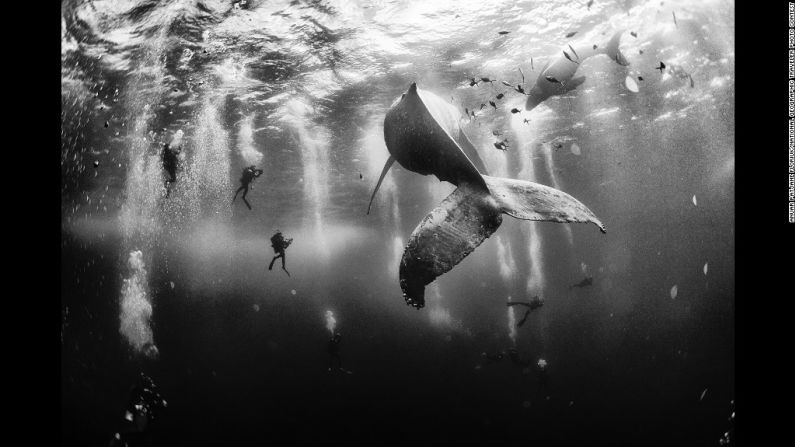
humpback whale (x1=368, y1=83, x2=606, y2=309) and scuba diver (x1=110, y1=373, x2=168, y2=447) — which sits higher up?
humpback whale (x1=368, y1=83, x2=606, y2=309)

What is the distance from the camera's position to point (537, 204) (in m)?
2.58

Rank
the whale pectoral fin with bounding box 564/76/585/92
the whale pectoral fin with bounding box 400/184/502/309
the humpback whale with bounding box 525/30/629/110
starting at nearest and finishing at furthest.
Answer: the whale pectoral fin with bounding box 400/184/502/309
the whale pectoral fin with bounding box 564/76/585/92
the humpback whale with bounding box 525/30/629/110

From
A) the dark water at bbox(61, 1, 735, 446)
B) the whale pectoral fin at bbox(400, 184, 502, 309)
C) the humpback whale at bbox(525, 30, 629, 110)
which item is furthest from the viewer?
the dark water at bbox(61, 1, 735, 446)

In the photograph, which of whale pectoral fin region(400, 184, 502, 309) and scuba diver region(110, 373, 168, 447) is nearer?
whale pectoral fin region(400, 184, 502, 309)

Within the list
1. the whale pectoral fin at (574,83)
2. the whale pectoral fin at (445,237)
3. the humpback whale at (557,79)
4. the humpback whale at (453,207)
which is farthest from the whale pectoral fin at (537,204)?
the whale pectoral fin at (574,83)

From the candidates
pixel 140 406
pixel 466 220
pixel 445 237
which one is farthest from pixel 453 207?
pixel 140 406

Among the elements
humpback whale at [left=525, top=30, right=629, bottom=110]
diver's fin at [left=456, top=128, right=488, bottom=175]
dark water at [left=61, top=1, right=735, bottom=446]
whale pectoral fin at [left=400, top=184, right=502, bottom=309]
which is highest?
whale pectoral fin at [left=400, top=184, right=502, bottom=309]

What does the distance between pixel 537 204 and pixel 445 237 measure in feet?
2.63

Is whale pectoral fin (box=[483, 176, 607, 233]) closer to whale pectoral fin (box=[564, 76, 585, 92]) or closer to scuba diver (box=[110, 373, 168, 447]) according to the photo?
whale pectoral fin (box=[564, 76, 585, 92])

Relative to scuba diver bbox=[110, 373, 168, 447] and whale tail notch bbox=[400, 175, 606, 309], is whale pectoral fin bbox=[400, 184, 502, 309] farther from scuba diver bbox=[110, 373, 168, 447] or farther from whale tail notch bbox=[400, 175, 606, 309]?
scuba diver bbox=[110, 373, 168, 447]

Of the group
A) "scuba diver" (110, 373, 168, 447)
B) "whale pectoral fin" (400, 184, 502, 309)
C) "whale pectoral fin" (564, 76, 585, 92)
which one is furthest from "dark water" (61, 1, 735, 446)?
"scuba diver" (110, 373, 168, 447)

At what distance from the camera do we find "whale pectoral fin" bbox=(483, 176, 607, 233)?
2.45 meters

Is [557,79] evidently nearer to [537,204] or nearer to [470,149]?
[470,149]

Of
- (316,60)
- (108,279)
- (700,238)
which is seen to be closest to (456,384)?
(316,60)
